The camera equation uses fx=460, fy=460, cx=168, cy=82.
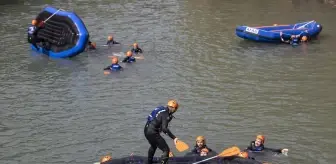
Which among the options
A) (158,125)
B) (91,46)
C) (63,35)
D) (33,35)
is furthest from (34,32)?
(158,125)

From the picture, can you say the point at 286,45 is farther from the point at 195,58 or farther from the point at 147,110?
the point at 147,110

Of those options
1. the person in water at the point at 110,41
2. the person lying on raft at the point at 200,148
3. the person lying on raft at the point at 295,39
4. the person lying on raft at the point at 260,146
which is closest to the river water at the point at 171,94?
the person lying on raft at the point at 260,146

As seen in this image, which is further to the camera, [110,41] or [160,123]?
[110,41]

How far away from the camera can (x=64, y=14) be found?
925 inches

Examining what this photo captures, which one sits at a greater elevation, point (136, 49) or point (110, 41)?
point (110, 41)

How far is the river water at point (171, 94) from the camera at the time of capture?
14164 millimetres

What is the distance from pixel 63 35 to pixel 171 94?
8.07 metres

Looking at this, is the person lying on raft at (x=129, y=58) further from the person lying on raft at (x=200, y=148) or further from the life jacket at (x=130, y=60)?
the person lying on raft at (x=200, y=148)

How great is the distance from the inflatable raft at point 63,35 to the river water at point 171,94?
508 mm

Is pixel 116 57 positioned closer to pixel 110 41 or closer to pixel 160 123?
pixel 110 41

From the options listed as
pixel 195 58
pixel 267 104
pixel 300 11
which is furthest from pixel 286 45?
pixel 300 11

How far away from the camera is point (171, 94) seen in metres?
17.9

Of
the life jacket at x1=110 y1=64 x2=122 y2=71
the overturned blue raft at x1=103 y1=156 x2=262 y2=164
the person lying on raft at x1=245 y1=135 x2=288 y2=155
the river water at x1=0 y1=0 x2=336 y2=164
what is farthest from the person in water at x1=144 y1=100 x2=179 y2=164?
the life jacket at x1=110 y1=64 x2=122 y2=71

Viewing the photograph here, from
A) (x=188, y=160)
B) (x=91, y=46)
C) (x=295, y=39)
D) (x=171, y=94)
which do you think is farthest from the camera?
(x=295, y=39)
